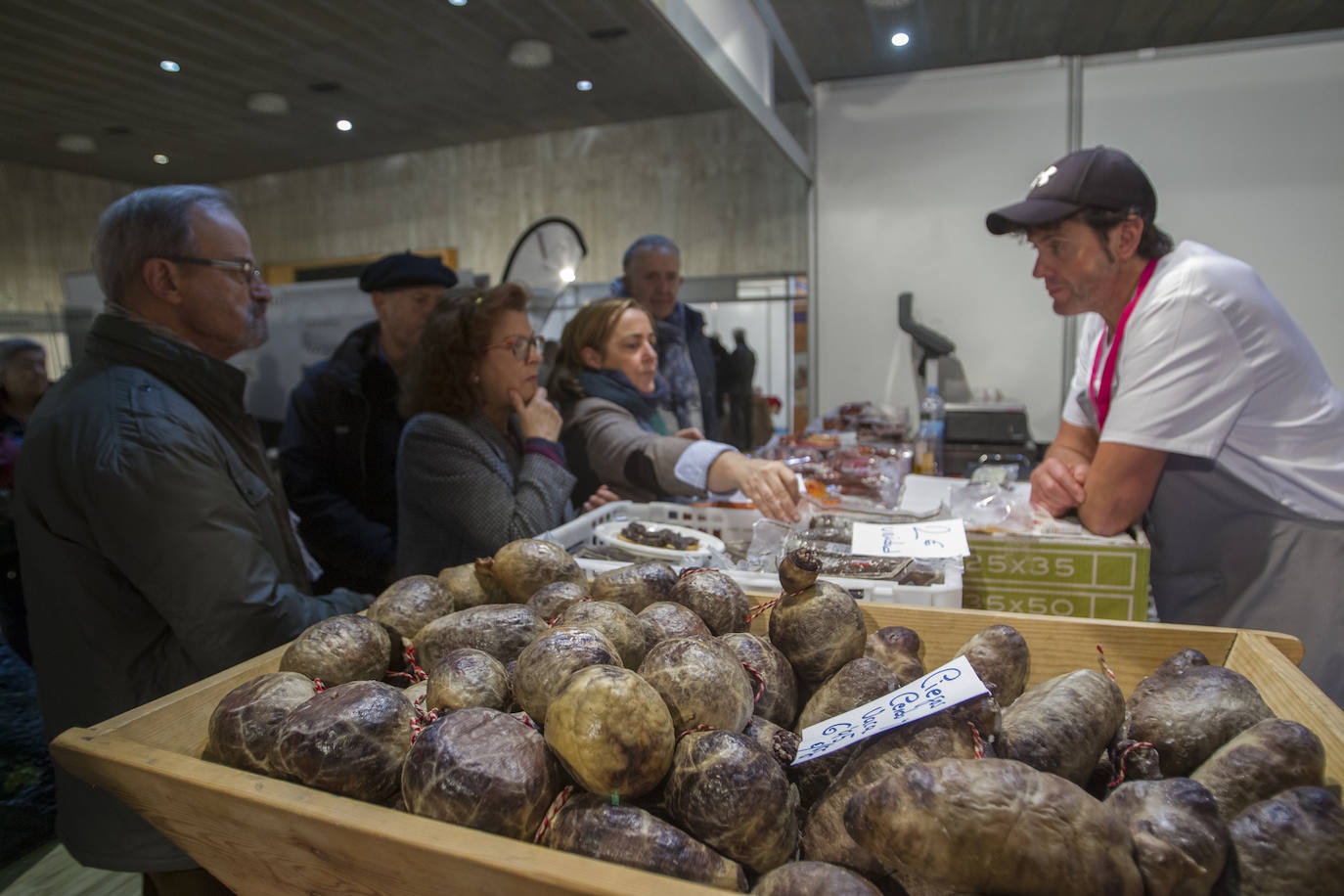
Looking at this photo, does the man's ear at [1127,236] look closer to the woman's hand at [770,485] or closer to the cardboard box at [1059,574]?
the cardboard box at [1059,574]

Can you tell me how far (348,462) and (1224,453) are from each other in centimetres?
262

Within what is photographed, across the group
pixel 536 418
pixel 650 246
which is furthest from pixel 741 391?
pixel 536 418

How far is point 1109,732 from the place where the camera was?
78cm

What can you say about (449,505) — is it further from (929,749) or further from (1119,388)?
(1119,388)

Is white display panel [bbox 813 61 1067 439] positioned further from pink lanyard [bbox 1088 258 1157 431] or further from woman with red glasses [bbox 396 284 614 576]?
woman with red glasses [bbox 396 284 614 576]

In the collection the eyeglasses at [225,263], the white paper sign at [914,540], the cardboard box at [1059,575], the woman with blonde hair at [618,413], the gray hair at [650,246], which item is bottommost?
the cardboard box at [1059,575]

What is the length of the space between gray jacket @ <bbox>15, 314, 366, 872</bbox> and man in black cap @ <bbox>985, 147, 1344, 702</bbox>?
1804 mm

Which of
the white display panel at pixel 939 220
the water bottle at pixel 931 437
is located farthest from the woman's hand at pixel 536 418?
the white display panel at pixel 939 220

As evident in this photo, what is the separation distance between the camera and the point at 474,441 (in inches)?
76.6

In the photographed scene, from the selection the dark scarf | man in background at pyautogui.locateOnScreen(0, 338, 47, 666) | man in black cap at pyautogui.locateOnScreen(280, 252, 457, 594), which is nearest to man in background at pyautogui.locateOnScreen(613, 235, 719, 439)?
the dark scarf

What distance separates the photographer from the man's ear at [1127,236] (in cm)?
175

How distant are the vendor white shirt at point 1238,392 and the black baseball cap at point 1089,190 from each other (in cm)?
23

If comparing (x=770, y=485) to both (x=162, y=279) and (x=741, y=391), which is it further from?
(x=741, y=391)

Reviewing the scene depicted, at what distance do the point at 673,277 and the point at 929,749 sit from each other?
286cm
